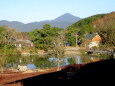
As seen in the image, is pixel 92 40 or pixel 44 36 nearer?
pixel 44 36

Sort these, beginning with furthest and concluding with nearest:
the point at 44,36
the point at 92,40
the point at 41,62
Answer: the point at 92,40 → the point at 44,36 → the point at 41,62

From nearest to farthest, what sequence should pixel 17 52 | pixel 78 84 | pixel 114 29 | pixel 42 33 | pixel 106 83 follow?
pixel 106 83
pixel 78 84
pixel 114 29
pixel 17 52
pixel 42 33

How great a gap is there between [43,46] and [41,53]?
1.32 m

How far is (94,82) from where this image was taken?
6793 millimetres

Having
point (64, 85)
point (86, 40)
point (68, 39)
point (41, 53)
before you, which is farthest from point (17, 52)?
point (64, 85)

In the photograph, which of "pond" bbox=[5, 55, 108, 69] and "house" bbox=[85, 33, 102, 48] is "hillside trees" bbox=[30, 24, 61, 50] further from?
"pond" bbox=[5, 55, 108, 69]

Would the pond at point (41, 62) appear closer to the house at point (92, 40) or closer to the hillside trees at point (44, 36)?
the hillside trees at point (44, 36)

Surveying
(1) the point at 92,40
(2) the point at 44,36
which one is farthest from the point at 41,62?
(1) the point at 92,40

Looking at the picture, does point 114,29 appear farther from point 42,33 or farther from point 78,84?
point 78,84

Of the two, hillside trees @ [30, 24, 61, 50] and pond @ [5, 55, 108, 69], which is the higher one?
hillside trees @ [30, 24, 61, 50]

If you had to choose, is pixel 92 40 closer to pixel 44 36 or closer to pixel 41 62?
pixel 44 36

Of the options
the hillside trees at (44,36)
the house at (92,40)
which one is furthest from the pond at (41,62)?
the house at (92,40)

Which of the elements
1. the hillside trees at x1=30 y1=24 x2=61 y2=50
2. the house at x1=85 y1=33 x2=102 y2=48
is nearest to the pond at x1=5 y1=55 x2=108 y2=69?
the hillside trees at x1=30 y1=24 x2=61 y2=50

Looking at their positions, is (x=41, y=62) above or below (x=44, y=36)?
below
